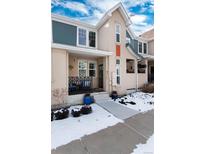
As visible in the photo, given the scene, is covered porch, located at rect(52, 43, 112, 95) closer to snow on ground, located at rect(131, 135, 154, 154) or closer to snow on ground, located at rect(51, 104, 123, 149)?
snow on ground, located at rect(51, 104, 123, 149)

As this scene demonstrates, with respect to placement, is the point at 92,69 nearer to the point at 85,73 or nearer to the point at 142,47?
the point at 85,73

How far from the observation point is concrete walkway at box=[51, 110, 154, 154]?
239 cm

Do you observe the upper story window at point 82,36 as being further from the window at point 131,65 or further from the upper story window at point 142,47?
the upper story window at point 142,47

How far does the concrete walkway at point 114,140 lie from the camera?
239cm

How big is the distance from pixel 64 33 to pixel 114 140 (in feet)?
23.9

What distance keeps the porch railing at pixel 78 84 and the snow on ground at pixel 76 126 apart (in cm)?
272

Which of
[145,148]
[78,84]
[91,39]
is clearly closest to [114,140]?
[145,148]

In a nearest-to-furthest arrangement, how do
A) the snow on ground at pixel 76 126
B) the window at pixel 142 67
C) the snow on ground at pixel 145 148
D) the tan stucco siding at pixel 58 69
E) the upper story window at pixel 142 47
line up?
the snow on ground at pixel 145 148
the snow on ground at pixel 76 126
the tan stucco siding at pixel 58 69
the window at pixel 142 67
the upper story window at pixel 142 47

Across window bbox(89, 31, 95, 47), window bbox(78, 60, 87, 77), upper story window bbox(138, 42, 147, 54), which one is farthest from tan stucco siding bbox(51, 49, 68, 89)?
upper story window bbox(138, 42, 147, 54)

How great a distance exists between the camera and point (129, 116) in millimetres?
4262

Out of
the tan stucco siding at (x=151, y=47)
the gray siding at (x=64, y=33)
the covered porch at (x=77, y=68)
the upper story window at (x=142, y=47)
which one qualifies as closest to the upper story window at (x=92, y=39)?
the covered porch at (x=77, y=68)
